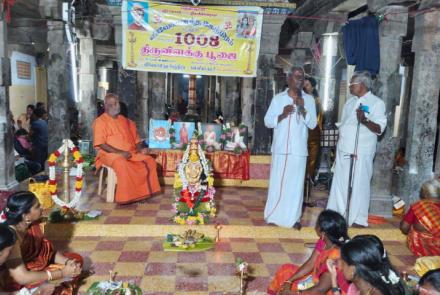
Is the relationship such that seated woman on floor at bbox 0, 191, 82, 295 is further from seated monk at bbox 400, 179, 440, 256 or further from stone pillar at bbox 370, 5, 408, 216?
stone pillar at bbox 370, 5, 408, 216

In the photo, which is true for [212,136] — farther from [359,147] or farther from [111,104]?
[359,147]

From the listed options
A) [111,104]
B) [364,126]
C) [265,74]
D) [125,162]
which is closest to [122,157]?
[125,162]

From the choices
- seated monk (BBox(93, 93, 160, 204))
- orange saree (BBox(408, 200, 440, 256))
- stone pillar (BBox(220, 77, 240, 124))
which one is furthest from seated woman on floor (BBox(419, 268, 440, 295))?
stone pillar (BBox(220, 77, 240, 124))

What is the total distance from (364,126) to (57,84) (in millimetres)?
6458

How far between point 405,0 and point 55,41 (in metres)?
6.88

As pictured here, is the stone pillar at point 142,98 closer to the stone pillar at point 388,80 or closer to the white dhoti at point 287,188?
the white dhoti at point 287,188

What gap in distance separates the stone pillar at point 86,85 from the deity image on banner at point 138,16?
503cm

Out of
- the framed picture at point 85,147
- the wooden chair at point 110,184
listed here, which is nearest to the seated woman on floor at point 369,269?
the wooden chair at point 110,184

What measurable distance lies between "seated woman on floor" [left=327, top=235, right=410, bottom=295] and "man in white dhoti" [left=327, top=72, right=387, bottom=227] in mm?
3270

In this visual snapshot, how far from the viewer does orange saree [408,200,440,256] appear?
15.3ft

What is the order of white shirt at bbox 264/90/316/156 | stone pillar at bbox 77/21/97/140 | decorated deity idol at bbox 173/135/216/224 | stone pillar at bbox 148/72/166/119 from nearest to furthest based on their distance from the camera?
white shirt at bbox 264/90/316/156
decorated deity idol at bbox 173/135/216/224
stone pillar at bbox 148/72/166/119
stone pillar at bbox 77/21/97/140

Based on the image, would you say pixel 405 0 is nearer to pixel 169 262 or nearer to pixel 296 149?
Answer: pixel 296 149

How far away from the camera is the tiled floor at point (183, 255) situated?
4.29 metres

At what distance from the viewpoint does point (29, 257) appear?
359 cm
